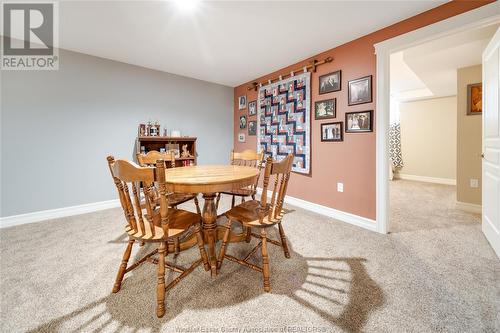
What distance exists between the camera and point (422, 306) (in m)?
1.29

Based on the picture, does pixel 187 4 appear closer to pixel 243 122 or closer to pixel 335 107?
pixel 335 107

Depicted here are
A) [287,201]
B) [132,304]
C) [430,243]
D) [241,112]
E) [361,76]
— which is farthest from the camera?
[241,112]

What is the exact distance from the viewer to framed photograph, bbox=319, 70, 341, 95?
2.79 m

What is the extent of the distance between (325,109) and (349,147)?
2.12 ft

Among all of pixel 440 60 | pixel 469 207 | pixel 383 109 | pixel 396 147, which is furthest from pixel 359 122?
pixel 396 147

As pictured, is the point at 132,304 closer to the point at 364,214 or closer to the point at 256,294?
the point at 256,294

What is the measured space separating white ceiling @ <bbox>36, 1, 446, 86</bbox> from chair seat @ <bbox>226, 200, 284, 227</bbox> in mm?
1902

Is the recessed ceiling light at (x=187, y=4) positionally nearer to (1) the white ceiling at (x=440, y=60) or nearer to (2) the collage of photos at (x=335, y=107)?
(2) the collage of photos at (x=335, y=107)

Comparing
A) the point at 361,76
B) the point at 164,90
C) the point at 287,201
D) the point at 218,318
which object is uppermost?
the point at 164,90

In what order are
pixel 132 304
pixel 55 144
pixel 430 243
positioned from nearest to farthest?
pixel 132 304 → pixel 430 243 → pixel 55 144

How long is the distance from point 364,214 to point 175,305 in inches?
89.3

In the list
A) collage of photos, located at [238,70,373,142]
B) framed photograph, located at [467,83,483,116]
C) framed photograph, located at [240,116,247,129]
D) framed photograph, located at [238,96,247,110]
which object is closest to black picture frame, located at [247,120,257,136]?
framed photograph, located at [240,116,247,129]

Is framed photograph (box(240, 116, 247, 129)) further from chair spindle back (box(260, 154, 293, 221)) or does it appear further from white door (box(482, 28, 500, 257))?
white door (box(482, 28, 500, 257))

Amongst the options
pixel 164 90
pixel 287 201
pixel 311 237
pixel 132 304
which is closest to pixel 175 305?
pixel 132 304
